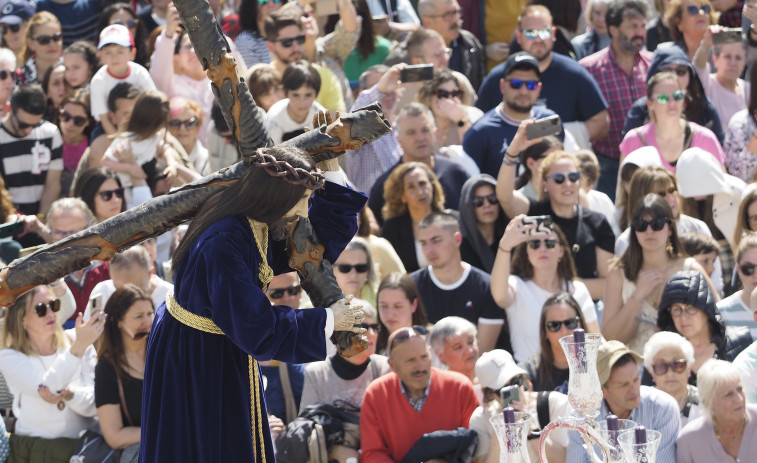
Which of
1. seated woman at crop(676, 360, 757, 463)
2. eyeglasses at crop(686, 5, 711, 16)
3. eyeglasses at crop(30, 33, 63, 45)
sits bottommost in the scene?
seated woman at crop(676, 360, 757, 463)

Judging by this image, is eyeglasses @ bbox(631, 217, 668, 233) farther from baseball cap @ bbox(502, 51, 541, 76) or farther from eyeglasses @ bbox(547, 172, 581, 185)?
baseball cap @ bbox(502, 51, 541, 76)

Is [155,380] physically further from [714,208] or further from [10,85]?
[10,85]

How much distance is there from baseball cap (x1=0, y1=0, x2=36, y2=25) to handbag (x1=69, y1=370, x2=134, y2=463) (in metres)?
4.97

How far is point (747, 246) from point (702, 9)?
371 centimetres

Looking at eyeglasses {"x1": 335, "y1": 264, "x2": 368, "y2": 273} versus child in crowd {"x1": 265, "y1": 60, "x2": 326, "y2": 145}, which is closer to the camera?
eyeglasses {"x1": 335, "y1": 264, "x2": 368, "y2": 273}

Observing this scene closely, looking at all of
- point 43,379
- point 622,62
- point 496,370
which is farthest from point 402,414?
point 622,62

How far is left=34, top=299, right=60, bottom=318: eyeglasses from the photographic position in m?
7.23

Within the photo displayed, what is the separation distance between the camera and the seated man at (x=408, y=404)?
22.5ft

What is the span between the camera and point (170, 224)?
464 cm

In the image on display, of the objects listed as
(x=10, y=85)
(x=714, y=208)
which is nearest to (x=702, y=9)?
(x=714, y=208)

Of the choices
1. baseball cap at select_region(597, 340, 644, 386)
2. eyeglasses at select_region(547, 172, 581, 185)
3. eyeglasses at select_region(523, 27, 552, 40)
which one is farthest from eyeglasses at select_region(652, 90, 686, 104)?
baseball cap at select_region(597, 340, 644, 386)

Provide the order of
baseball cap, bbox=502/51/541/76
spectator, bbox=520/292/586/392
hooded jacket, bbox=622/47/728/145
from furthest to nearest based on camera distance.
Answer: hooded jacket, bbox=622/47/728/145
baseball cap, bbox=502/51/541/76
spectator, bbox=520/292/586/392

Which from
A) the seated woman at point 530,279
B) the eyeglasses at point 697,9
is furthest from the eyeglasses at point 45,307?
the eyeglasses at point 697,9

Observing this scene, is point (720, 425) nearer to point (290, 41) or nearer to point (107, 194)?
point (107, 194)
